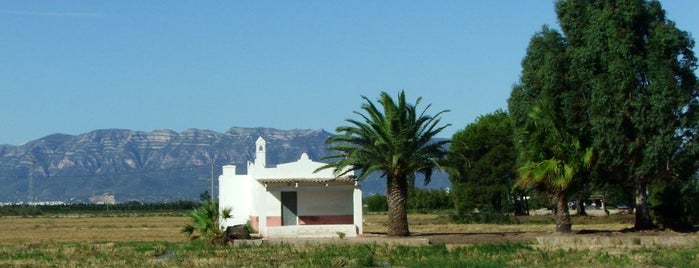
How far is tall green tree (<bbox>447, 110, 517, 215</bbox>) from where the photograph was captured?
80375 mm

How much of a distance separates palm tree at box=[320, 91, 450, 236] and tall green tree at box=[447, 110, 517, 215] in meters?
34.9

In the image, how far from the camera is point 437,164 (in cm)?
4438

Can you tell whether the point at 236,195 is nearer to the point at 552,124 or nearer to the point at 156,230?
the point at 156,230

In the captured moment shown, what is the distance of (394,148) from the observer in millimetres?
44219

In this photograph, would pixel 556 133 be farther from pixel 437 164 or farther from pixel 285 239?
pixel 285 239

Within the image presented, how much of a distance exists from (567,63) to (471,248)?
13.2m

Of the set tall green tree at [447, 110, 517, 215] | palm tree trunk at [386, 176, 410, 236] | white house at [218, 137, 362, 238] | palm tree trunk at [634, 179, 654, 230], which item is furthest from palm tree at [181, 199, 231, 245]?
tall green tree at [447, 110, 517, 215]

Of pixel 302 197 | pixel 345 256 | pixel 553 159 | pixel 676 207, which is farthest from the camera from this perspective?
pixel 302 197

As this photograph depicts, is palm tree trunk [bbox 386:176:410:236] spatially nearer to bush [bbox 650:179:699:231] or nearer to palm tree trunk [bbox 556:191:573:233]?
palm tree trunk [bbox 556:191:573:233]

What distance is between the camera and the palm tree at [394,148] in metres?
44.2

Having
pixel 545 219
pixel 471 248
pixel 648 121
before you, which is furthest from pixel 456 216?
pixel 471 248

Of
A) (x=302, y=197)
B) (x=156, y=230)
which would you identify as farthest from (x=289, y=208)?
(x=156, y=230)

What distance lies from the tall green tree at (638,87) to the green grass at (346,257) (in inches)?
304

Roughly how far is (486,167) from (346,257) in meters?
50.2
